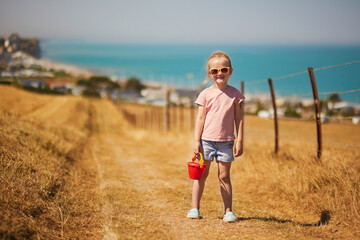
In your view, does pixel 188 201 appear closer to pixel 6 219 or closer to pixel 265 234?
pixel 265 234

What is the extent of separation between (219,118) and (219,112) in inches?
2.7

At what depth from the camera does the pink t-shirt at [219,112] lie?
3568 mm

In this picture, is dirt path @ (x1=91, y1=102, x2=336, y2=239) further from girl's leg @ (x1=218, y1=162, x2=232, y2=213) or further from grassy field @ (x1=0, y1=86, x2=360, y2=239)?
girl's leg @ (x1=218, y1=162, x2=232, y2=213)

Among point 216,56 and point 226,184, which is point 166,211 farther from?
point 216,56

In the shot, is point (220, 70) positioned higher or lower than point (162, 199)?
higher

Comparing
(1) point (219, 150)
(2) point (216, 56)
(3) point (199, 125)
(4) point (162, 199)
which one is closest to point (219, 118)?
(3) point (199, 125)

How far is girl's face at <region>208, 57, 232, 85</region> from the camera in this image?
3.55 m

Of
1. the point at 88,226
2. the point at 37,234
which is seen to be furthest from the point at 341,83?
the point at 37,234

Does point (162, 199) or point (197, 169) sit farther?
point (162, 199)

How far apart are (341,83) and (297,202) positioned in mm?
3529

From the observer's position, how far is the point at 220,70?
3539 millimetres

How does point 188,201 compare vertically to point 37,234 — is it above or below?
below

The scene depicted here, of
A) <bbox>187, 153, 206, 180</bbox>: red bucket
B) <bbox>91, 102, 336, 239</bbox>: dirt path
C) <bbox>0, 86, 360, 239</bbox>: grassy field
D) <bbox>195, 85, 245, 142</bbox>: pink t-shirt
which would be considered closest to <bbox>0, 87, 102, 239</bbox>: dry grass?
<bbox>0, 86, 360, 239</bbox>: grassy field

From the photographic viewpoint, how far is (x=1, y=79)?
13.4 m
